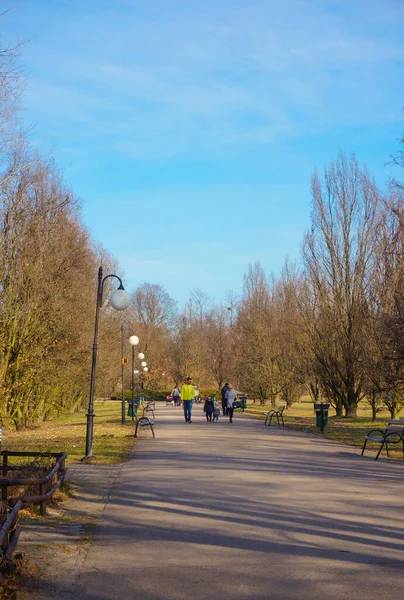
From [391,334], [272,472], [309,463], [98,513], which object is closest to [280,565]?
[98,513]

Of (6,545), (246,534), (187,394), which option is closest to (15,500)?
(6,545)

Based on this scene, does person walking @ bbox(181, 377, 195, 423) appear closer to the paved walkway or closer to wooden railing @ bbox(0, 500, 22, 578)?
the paved walkway

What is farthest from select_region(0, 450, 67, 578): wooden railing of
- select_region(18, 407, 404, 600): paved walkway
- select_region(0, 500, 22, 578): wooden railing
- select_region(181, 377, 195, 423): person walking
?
select_region(181, 377, 195, 423): person walking

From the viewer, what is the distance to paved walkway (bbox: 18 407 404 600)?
5.68 metres

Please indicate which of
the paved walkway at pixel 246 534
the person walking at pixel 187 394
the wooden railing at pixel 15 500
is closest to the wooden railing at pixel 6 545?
the wooden railing at pixel 15 500

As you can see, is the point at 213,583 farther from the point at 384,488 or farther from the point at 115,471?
the point at 115,471

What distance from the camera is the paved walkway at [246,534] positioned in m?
5.68

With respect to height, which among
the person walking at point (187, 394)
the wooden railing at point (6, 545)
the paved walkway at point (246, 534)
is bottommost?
the paved walkway at point (246, 534)

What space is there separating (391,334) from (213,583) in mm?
19394

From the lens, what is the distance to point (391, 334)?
24.1 m

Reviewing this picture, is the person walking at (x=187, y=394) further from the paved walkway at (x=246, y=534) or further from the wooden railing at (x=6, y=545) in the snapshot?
the wooden railing at (x=6, y=545)

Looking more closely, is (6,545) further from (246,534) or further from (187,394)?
(187,394)

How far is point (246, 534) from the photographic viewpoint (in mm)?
7688

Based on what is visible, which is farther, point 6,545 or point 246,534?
point 246,534
